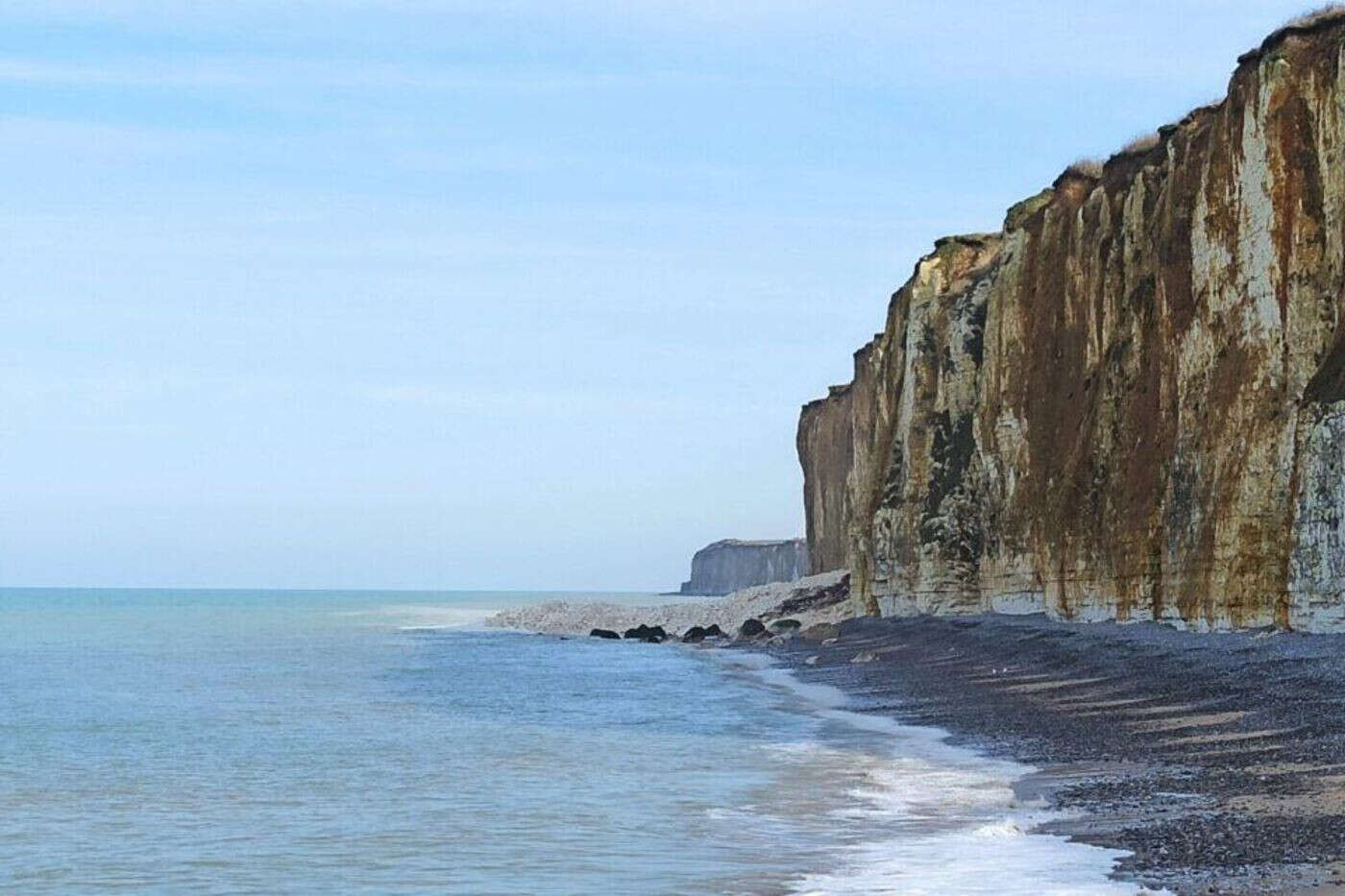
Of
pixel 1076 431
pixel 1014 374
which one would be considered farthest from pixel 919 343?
pixel 1076 431

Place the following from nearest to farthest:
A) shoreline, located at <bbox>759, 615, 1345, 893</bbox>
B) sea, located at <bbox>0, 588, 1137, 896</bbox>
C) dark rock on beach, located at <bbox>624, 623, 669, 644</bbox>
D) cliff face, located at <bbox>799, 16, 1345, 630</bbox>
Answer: shoreline, located at <bbox>759, 615, 1345, 893</bbox> < sea, located at <bbox>0, 588, 1137, 896</bbox> < cliff face, located at <bbox>799, 16, 1345, 630</bbox> < dark rock on beach, located at <bbox>624, 623, 669, 644</bbox>

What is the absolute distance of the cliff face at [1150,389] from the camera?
27375 mm

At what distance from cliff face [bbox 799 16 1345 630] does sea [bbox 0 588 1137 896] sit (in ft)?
22.2

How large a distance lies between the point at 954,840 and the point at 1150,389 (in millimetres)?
22916

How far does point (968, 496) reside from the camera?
2112 inches

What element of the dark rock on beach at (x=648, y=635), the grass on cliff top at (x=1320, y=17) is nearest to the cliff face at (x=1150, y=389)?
the grass on cliff top at (x=1320, y=17)

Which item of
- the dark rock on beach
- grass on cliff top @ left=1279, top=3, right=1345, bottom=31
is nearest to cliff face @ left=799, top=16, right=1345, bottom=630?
grass on cliff top @ left=1279, top=3, right=1345, bottom=31

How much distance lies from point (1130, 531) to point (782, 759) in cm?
1428

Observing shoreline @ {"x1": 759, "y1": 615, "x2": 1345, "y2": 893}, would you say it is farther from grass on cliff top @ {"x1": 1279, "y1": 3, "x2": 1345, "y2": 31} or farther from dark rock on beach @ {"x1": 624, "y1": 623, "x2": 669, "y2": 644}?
dark rock on beach @ {"x1": 624, "y1": 623, "x2": 669, "y2": 644}

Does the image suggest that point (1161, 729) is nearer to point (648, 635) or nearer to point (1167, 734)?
point (1167, 734)

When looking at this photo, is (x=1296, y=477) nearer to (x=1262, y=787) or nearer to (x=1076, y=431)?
Answer: (x=1262, y=787)

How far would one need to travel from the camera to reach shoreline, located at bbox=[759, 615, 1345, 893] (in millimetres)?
12961

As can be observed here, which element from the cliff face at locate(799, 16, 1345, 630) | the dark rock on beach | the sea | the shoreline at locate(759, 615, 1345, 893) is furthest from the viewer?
the dark rock on beach

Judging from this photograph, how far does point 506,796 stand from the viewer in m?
20.2
